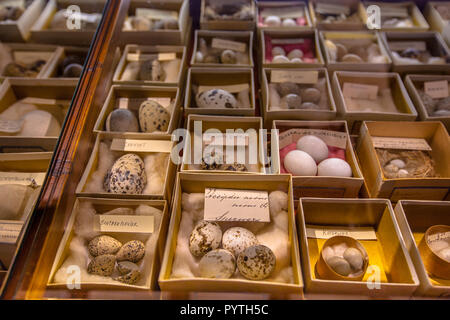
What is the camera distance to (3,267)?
0.91m

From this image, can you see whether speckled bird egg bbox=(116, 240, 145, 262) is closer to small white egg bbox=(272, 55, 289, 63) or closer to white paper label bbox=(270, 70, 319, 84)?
white paper label bbox=(270, 70, 319, 84)

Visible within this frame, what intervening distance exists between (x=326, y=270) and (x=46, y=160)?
113cm

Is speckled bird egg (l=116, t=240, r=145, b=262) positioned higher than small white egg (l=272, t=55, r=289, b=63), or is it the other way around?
small white egg (l=272, t=55, r=289, b=63)

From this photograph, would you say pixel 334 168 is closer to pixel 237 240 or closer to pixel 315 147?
pixel 315 147

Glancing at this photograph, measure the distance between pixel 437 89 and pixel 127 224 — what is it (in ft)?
5.48

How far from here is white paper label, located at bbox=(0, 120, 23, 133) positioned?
4.74 feet

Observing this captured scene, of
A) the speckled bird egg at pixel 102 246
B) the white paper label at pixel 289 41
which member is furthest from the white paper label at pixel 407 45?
the speckled bird egg at pixel 102 246

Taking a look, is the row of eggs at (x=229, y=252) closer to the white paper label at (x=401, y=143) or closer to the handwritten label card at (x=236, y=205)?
the handwritten label card at (x=236, y=205)

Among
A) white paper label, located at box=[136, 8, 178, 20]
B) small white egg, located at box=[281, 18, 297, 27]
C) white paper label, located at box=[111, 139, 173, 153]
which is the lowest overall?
white paper label, located at box=[111, 139, 173, 153]

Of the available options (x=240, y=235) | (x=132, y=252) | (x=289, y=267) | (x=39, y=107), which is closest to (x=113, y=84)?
(x=39, y=107)

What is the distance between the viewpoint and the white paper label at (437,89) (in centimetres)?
166

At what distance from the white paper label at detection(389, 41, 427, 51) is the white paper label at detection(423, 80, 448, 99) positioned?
381mm

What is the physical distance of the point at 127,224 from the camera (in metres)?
1.11

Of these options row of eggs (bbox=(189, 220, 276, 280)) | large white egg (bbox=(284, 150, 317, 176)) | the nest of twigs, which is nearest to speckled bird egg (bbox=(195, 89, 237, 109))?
large white egg (bbox=(284, 150, 317, 176))
